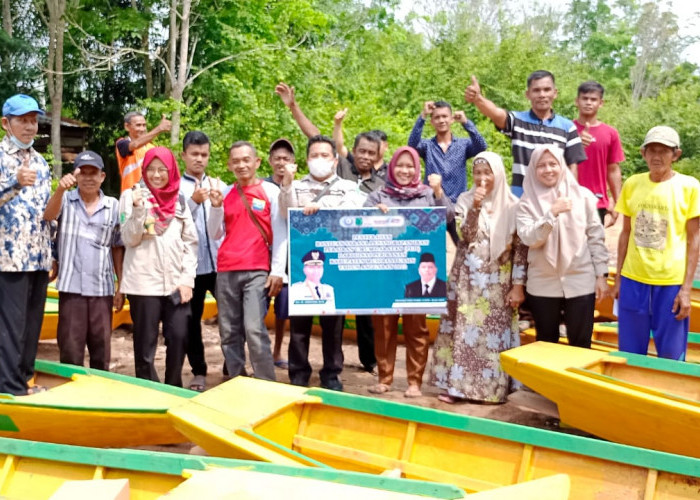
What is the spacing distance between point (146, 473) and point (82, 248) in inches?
92.3

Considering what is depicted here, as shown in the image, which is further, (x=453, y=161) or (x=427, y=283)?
(x=453, y=161)

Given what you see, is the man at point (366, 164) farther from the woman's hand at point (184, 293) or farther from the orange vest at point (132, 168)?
the orange vest at point (132, 168)

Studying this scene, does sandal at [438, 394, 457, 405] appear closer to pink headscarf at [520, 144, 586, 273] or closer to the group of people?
the group of people

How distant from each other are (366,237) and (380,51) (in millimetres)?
21869

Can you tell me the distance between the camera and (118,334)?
872cm

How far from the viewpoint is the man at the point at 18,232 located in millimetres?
5199

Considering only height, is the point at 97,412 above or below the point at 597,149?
below

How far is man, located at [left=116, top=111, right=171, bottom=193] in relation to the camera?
297 inches

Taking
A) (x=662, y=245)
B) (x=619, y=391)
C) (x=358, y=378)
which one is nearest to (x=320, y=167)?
(x=358, y=378)

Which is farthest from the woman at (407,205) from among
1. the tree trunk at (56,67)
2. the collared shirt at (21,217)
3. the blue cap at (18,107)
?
the tree trunk at (56,67)

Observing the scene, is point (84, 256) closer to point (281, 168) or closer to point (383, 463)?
point (281, 168)

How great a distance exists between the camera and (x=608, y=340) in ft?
23.4

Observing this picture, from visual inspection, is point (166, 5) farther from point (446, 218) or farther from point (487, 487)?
point (487, 487)

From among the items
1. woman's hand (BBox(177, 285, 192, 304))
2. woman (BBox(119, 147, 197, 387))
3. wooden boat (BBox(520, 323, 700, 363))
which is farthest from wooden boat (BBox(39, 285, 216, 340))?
wooden boat (BBox(520, 323, 700, 363))
